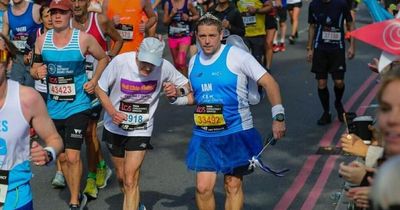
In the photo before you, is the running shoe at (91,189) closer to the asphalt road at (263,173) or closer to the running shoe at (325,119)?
the asphalt road at (263,173)

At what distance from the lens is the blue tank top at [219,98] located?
6762 mm

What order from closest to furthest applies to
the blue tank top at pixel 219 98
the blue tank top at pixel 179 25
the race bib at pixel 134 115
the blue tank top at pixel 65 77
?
1. the blue tank top at pixel 219 98
2. the race bib at pixel 134 115
3. the blue tank top at pixel 65 77
4. the blue tank top at pixel 179 25

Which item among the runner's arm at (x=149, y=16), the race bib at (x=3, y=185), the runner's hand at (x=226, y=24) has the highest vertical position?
the race bib at (x=3, y=185)

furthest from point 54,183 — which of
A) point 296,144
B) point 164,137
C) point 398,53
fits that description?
point 398,53

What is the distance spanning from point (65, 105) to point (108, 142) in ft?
1.94

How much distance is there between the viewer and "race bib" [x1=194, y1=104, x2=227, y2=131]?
684cm

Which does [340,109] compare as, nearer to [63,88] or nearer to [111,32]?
[111,32]

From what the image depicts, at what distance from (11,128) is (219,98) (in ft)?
7.43

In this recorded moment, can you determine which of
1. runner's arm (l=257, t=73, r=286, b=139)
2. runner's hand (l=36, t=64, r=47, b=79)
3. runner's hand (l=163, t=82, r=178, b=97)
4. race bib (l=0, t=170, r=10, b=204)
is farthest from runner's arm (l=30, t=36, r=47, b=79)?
race bib (l=0, t=170, r=10, b=204)

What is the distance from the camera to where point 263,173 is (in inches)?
366

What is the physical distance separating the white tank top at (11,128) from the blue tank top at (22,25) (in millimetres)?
5274

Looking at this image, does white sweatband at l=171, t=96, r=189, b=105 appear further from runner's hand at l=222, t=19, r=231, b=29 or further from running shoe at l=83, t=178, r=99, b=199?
runner's hand at l=222, t=19, r=231, b=29

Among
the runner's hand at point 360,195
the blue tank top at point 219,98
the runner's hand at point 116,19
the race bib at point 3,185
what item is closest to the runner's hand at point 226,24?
the runner's hand at point 116,19

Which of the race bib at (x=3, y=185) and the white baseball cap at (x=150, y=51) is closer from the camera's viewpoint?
the race bib at (x=3, y=185)
